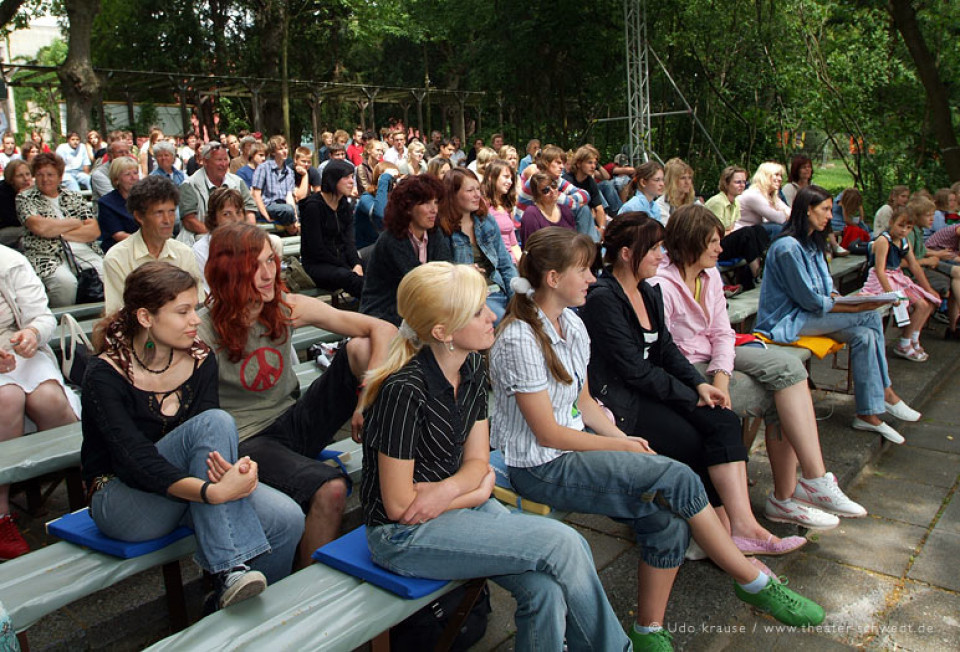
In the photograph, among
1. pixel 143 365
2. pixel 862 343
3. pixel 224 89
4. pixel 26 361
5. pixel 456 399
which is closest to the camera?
pixel 456 399

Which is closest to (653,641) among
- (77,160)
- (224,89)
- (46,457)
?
(46,457)

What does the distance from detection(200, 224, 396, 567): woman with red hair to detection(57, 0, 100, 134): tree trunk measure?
578 inches

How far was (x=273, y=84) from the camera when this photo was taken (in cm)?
2238

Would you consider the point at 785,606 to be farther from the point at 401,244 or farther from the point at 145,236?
the point at 145,236

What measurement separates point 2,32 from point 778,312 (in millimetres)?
22172

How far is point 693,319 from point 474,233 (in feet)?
6.70

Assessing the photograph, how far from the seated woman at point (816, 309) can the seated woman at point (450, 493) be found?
9.77 feet

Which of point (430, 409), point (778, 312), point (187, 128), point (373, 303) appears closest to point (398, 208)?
point (373, 303)

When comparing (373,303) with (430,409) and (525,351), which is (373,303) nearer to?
(525,351)

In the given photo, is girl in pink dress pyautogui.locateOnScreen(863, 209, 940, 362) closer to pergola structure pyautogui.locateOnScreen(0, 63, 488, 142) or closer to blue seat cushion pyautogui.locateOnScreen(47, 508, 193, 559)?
blue seat cushion pyautogui.locateOnScreen(47, 508, 193, 559)

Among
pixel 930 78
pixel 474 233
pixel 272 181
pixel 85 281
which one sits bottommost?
pixel 85 281

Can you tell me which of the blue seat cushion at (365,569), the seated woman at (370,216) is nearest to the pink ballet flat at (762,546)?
the blue seat cushion at (365,569)

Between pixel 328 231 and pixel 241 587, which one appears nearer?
pixel 241 587

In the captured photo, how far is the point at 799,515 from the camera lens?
3.76 m
